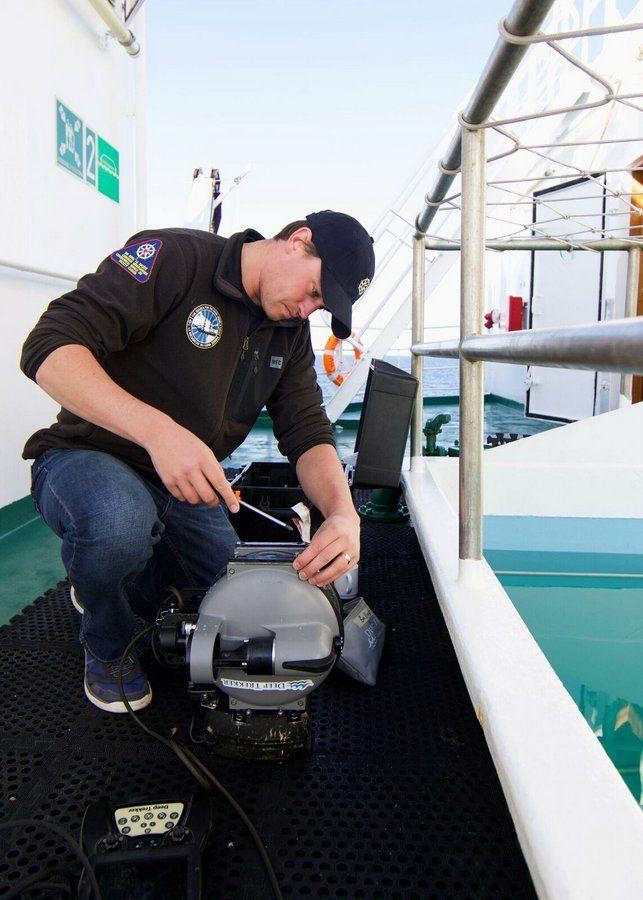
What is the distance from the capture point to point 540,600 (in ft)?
5.43

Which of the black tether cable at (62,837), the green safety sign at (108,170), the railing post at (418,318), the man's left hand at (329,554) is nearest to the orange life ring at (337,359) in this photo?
the green safety sign at (108,170)

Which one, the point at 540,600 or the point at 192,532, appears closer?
the point at 192,532

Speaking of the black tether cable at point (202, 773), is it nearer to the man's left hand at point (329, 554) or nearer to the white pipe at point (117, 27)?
the man's left hand at point (329, 554)

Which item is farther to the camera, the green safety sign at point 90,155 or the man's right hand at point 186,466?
the green safety sign at point 90,155

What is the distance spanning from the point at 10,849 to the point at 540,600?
4.32ft

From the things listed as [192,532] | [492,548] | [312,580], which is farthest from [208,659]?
[492,548]

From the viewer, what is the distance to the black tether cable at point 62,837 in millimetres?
599

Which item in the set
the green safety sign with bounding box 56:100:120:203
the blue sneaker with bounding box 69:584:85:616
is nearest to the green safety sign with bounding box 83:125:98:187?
the green safety sign with bounding box 56:100:120:203

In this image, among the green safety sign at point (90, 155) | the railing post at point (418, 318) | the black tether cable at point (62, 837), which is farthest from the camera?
the green safety sign at point (90, 155)

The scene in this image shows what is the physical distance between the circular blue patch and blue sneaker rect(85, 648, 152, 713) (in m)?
0.55

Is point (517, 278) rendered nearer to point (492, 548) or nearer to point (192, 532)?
point (492, 548)

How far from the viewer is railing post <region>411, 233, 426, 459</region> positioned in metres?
1.93

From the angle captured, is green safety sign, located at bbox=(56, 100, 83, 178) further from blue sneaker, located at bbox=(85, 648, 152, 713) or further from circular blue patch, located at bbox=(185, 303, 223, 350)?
blue sneaker, located at bbox=(85, 648, 152, 713)

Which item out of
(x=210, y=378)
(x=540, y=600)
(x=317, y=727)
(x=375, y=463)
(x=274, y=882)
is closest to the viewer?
(x=274, y=882)
